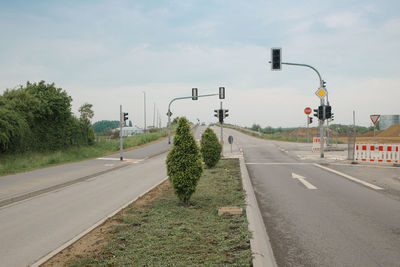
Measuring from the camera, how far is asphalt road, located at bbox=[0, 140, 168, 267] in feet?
18.3

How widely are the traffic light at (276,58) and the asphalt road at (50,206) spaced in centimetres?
968

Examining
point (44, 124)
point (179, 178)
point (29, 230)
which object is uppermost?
point (44, 124)

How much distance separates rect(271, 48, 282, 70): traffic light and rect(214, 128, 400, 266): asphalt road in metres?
8.90

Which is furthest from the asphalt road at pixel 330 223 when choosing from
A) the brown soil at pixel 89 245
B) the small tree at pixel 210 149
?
the small tree at pixel 210 149

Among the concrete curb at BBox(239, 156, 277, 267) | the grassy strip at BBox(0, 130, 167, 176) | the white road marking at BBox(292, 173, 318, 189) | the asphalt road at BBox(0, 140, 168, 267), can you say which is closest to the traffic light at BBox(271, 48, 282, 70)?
the white road marking at BBox(292, 173, 318, 189)

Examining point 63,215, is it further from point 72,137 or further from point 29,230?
point 72,137

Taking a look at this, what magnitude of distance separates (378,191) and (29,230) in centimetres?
1008

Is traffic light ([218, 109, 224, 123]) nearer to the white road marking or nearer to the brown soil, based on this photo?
the white road marking

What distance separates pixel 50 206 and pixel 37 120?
1893 cm

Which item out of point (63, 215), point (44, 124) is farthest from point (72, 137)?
point (63, 215)

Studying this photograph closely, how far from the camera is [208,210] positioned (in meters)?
7.31

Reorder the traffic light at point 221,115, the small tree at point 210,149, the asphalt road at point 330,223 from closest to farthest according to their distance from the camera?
the asphalt road at point 330,223 < the small tree at point 210,149 < the traffic light at point 221,115

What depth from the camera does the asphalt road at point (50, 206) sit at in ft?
18.3

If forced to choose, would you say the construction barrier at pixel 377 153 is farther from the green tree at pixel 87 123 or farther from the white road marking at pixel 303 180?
the green tree at pixel 87 123
